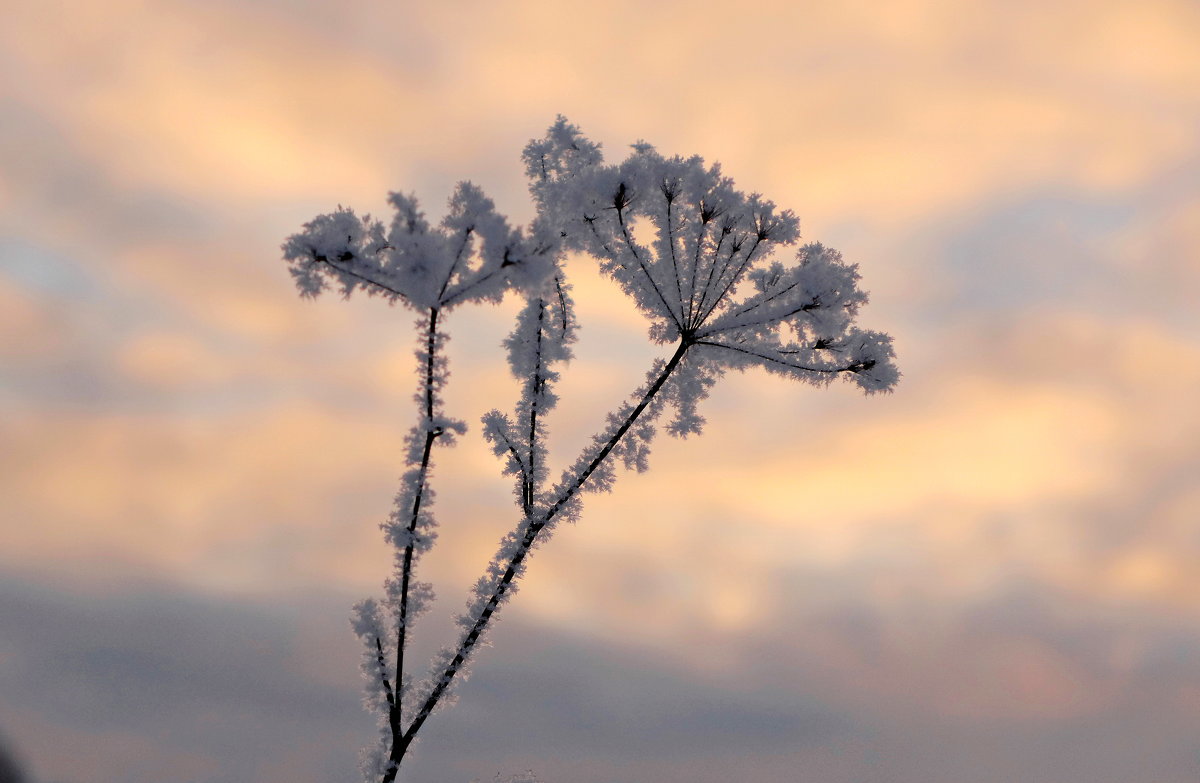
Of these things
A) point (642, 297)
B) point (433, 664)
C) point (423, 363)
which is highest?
point (642, 297)

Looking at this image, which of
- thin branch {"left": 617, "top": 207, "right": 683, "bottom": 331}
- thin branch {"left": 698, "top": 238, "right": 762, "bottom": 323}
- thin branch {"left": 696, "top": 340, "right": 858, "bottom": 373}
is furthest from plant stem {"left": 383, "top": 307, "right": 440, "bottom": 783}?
thin branch {"left": 696, "top": 340, "right": 858, "bottom": 373}

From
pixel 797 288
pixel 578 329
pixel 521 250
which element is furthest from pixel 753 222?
pixel 521 250

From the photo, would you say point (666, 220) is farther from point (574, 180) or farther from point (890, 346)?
point (890, 346)

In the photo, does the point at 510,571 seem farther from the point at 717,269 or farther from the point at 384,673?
the point at 717,269

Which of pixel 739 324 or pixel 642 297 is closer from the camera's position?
pixel 739 324

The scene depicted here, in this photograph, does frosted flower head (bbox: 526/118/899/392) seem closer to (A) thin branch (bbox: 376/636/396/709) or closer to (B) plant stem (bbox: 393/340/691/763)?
(B) plant stem (bbox: 393/340/691/763)

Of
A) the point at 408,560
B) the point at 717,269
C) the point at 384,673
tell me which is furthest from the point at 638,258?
the point at 384,673

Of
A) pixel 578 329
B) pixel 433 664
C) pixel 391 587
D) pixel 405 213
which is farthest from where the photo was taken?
pixel 578 329

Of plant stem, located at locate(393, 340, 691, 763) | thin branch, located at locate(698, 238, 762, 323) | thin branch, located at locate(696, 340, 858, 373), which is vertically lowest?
plant stem, located at locate(393, 340, 691, 763)
